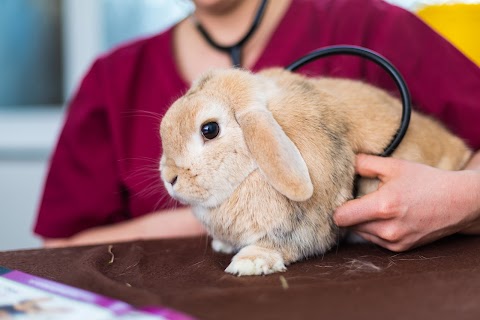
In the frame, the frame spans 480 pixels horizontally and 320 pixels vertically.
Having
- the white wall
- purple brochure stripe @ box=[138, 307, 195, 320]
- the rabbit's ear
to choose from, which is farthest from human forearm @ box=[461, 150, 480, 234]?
the white wall

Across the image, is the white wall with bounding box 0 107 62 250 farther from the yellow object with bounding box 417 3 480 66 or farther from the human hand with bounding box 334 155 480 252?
the human hand with bounding box 334 155 480 252

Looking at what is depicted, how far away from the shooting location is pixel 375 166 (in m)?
0.73

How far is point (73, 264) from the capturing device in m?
0.76

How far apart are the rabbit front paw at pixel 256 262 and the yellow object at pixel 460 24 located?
0.74 m

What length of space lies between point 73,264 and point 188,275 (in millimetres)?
182

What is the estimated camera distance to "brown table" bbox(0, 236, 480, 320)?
52cm

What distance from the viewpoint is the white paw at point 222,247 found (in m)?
0.79

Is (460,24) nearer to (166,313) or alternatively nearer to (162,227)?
(162,227)

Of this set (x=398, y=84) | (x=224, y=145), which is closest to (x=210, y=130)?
(x=224, y=145)

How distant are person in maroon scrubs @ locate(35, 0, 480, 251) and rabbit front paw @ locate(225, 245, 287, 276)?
0.35 metres

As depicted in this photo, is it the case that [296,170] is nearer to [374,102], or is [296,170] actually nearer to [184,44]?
[374,102]

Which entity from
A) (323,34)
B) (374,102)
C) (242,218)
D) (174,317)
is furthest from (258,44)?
(174,317)

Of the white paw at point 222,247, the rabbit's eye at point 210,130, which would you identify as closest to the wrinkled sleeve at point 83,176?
the white paw at point 222,247

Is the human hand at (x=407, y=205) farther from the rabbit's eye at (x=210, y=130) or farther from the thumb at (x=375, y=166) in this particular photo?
the rabbit's eye at (x=210, y=130)
